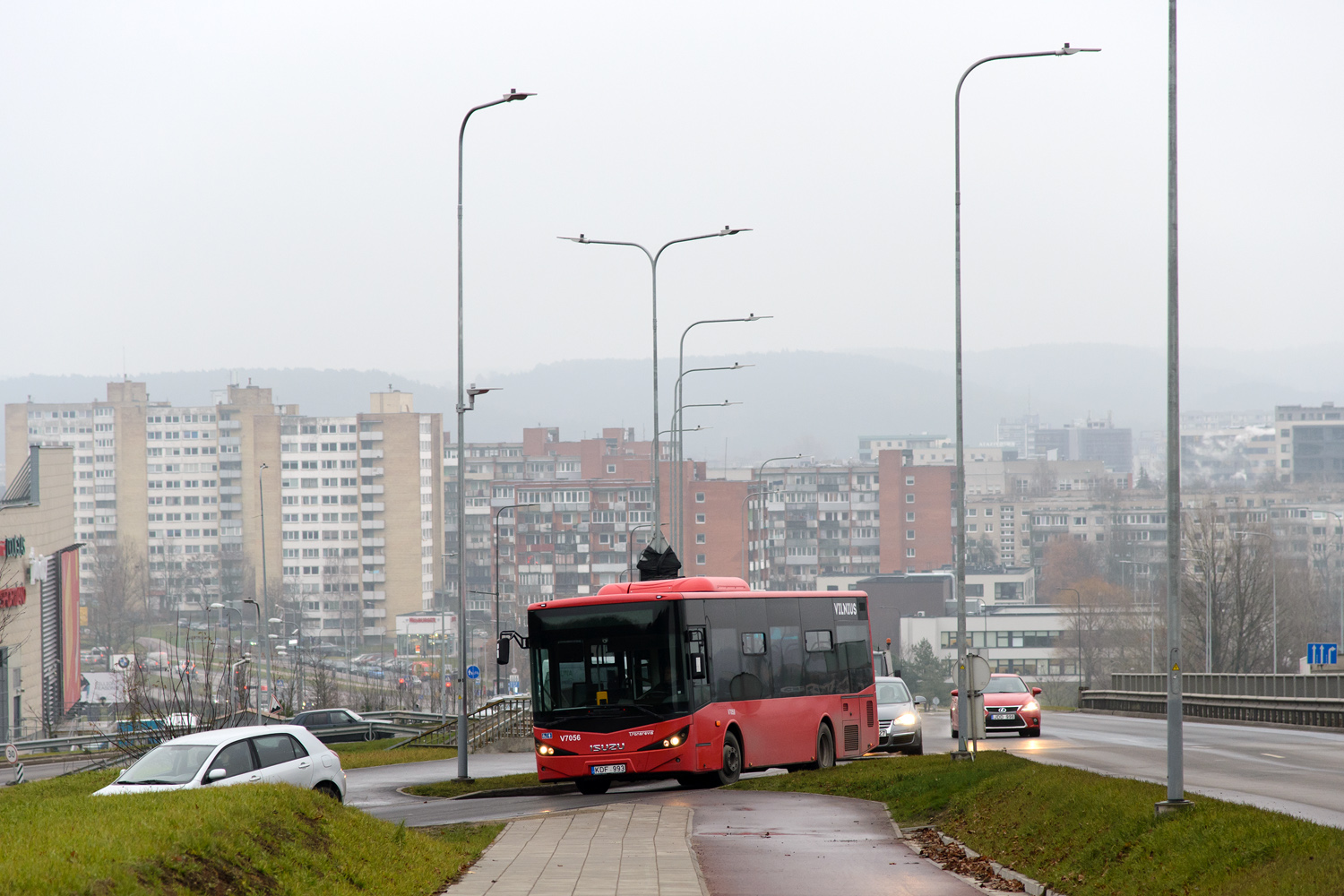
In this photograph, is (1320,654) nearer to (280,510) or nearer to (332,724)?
(332,724)

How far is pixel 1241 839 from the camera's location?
36.3 ft

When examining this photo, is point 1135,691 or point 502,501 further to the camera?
point 502,501

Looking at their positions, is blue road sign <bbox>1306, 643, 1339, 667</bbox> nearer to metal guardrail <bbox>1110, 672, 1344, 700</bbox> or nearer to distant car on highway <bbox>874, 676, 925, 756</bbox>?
metal guardrail <bbox>1110, 672, 1344, 700</bbox>

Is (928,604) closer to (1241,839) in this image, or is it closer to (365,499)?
(365,499)

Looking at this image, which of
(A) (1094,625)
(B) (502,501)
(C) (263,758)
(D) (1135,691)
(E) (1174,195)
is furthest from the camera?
(B) (502,501)

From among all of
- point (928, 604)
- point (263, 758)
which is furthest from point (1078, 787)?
point (928, 604)

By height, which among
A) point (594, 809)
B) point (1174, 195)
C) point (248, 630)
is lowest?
point (248, 630)

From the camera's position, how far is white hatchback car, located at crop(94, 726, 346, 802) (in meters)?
16.7

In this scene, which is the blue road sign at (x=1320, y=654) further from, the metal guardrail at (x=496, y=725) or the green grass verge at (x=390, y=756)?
the green grass verge at (x=390, y=756)

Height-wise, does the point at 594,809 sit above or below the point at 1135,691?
above

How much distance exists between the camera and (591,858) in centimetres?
1427

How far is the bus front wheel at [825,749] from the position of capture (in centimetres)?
2562

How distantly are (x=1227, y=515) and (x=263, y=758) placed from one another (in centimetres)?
18088

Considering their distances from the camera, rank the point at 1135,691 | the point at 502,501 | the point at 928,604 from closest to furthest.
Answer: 1. the point at 1135,691
2. the point at 928,604
3. the point at 502,501
